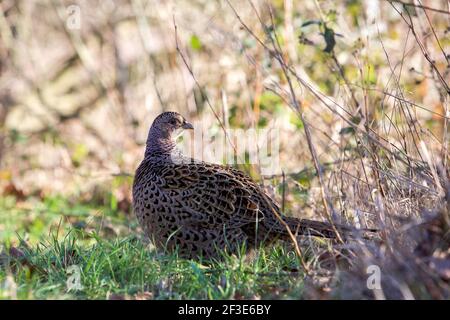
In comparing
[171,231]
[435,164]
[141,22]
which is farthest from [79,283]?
[141,22]

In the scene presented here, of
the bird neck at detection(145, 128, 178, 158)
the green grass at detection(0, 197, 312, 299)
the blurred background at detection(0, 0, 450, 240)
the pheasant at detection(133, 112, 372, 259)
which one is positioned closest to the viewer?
the green grass at detection(0, 197, 312, 299)

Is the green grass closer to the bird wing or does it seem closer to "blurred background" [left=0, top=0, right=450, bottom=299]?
"blurred background" [left=0, top=0, right=450, bottom=299]

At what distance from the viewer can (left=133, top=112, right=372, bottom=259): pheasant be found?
187 inches

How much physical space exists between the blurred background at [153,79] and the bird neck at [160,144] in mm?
898

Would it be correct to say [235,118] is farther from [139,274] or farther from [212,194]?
[139,274]

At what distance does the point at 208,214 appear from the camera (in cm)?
481

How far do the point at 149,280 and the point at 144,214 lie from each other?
2.73 ft

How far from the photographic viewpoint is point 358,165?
209 inches

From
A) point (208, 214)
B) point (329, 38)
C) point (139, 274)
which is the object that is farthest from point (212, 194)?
point (329, 38)

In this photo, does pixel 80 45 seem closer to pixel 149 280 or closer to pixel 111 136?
pixel 111 136

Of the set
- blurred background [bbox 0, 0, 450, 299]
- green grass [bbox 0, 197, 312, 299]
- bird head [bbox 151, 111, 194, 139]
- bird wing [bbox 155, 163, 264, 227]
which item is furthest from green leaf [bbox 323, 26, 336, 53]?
green grass [bbox 0, 197, 312, 299]

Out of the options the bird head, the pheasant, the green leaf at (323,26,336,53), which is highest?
the green leaf at (323,26,336,53)

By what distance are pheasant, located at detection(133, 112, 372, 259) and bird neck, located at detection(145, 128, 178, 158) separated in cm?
45

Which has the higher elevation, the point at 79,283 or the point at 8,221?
the point at 8,221
